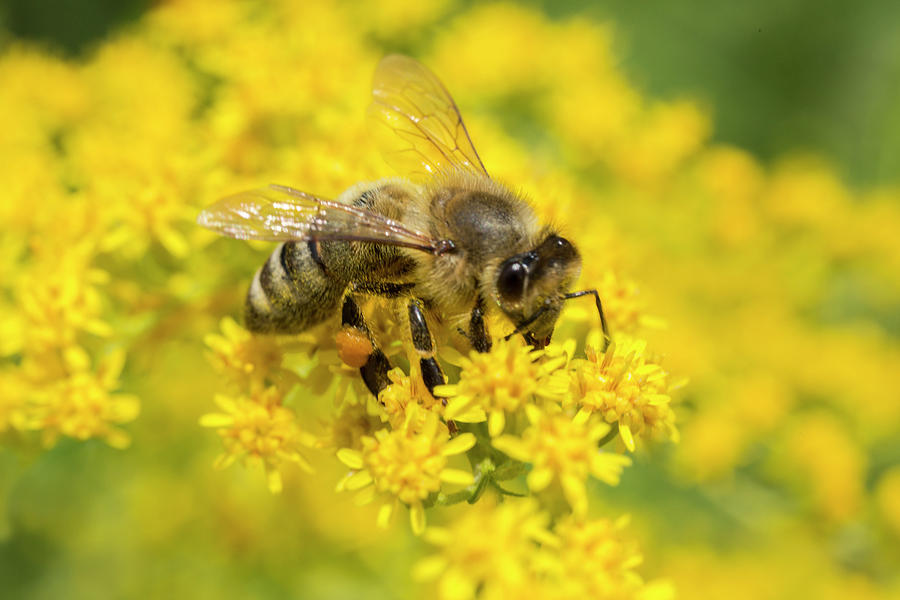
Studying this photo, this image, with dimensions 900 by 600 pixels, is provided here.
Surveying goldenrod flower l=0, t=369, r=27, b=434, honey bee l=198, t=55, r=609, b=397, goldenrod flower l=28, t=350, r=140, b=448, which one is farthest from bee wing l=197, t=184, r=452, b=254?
goldenrod flower l=0, t=369, r=27, b=434

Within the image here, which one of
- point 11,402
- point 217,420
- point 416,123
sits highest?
point 416,123

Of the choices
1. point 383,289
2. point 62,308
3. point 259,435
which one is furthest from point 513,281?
point 62,308

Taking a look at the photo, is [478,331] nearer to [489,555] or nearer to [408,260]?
[408,260]

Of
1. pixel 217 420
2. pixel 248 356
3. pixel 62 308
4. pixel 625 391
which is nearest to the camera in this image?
pixel 625 391

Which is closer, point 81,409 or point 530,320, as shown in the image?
point 530,320

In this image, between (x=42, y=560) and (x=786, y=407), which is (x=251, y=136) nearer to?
(x=42, y=560)

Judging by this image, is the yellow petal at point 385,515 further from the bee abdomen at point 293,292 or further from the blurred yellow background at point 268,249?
the blurred yellow background at point 268,249

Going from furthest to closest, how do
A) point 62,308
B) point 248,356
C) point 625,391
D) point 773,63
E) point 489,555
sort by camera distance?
point 773,63
point 62,308
point 248,356
point 625,391
point 489,555
